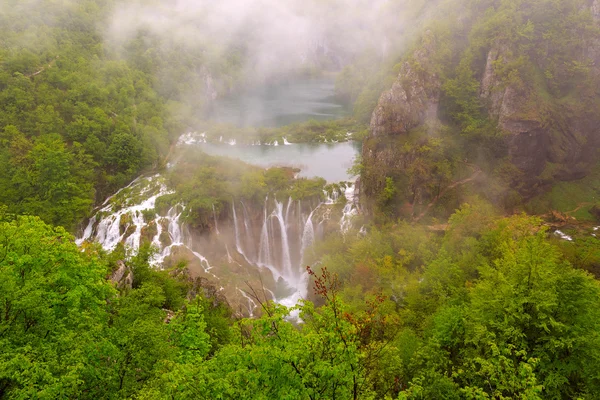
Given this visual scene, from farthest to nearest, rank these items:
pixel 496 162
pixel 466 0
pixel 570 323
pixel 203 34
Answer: pixel 203 34, pixel 466 0, pixel 496 162, pixel 570 323

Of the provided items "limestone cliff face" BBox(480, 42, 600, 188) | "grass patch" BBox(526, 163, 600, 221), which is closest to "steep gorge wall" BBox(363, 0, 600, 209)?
"limestone cliff face" BBox(480, 42, 600, 188)

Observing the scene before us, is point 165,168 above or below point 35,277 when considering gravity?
below

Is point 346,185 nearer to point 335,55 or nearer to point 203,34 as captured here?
point 203,34

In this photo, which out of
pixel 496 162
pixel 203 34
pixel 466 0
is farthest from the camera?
pixel 203 34

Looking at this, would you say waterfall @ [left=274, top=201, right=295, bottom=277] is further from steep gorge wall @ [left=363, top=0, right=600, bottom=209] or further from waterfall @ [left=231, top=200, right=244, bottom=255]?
steep gorge wall @ [left=363, top=0, right=600, bottom=209]

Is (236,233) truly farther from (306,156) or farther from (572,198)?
(572,198)

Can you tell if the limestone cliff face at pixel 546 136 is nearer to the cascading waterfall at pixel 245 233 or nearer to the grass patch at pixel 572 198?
the grass patch at pixel 572 198

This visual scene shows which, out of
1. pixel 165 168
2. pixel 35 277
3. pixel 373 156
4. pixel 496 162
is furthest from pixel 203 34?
pixel 35 277
